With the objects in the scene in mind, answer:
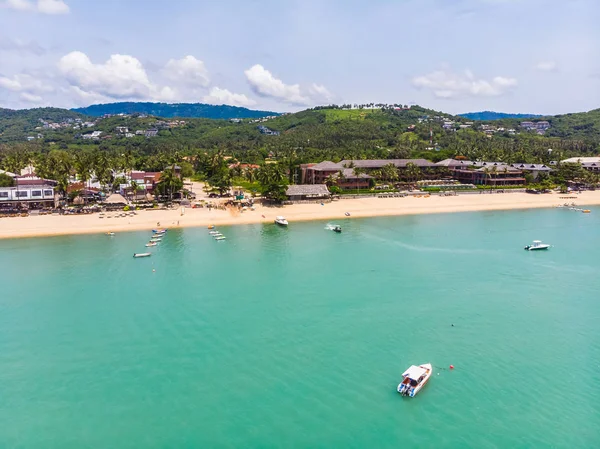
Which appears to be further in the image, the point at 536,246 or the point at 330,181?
the point at 330,181

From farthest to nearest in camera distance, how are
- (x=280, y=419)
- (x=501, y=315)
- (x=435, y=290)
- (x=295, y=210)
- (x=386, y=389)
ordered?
(x=295, y=210) → (x=435, y=290) → (x=501, y=315) → (x=386, y=389) → (x=280, y=419)

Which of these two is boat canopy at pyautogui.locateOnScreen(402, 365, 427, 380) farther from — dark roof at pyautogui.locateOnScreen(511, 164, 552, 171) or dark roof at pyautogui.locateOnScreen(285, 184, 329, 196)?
dark roof at pyautogui.locateOnScreen(511, 164, 552, 171)

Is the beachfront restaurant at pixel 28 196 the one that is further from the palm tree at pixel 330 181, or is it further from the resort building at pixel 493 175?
the resort building at pixel 493 175

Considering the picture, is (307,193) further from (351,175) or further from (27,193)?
(27,193)

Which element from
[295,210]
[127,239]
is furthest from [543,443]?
[295,210]

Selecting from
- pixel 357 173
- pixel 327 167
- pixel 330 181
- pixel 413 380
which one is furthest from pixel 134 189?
pixel 413 380

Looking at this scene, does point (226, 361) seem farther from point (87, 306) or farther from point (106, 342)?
point (87, 306)
